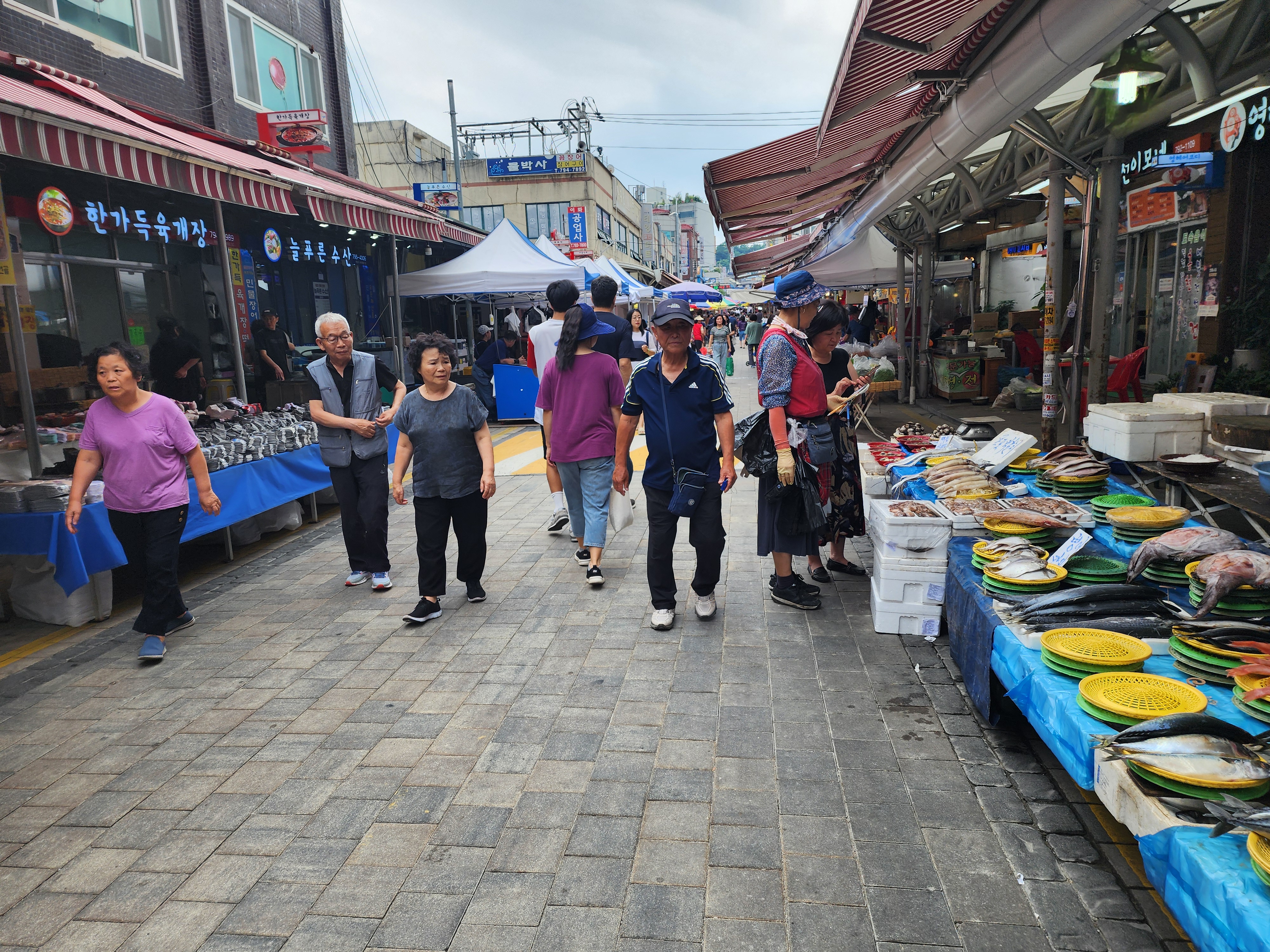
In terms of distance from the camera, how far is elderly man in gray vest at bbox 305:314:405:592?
5.43 meters

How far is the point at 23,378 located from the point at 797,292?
5293mm

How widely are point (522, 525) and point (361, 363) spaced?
232 cm

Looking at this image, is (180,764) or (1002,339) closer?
(180,764)

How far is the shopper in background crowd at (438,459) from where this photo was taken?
16.2ft

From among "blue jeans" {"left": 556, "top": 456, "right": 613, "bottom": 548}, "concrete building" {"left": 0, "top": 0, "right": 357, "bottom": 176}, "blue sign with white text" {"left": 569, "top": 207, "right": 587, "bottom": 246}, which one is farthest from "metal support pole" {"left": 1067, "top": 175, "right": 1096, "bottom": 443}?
"blue sign with white text" {"left": 569, "top": 207, "right": 587, "bottom": 246}

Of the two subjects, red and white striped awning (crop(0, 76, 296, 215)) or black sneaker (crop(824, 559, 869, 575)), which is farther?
black sneaker (crop(824, 559, 869, 575))

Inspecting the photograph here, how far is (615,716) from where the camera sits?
373cm

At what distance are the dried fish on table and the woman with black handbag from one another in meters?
0.45

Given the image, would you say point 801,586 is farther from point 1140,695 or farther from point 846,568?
point 1140,695

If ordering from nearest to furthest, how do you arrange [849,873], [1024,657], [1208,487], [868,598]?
[849,873]
[1024,657]
[1208,487]
[868,598]

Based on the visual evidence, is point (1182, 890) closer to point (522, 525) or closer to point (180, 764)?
point (180, 764)

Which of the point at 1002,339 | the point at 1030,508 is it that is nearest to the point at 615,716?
the point at 1030,508

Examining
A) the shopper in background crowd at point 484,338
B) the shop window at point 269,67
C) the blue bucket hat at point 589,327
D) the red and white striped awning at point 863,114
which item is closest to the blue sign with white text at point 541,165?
the shopper in background crowd at point 484,338

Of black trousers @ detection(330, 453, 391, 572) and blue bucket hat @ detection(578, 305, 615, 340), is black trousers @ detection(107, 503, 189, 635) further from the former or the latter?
blue bucket hat @ detection(578, 305, 615, 340)
